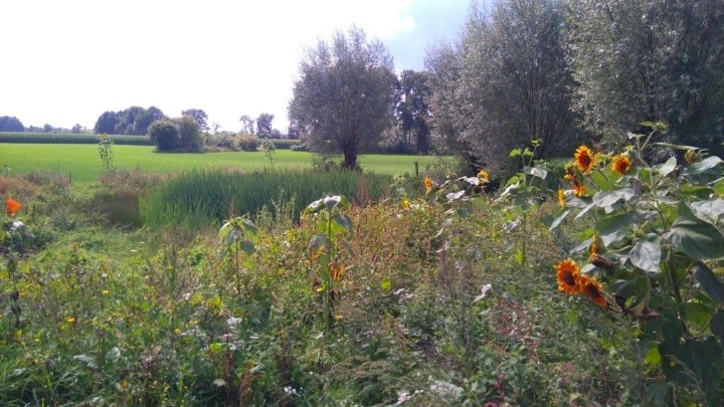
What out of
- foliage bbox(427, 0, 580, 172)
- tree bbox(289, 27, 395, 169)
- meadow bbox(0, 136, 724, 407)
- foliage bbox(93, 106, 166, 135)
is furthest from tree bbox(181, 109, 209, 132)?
meadow bbox(0, 136, 724, 407)

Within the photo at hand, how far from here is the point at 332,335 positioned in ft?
10.9

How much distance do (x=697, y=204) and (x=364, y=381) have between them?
4.99 feet

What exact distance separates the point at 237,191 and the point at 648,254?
949cm

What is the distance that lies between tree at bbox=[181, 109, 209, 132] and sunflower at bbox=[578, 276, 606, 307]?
50.4 metres

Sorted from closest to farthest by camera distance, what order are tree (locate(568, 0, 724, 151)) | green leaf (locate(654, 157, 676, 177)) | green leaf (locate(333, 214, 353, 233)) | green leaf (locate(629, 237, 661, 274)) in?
green leaf (locate(629, 237, 661, 274)), green leaf (locate(654, 157, 676, 177)), green leaf (locate(333, 214, 353, 233)), tree (locate(568, 0, 724, 151))

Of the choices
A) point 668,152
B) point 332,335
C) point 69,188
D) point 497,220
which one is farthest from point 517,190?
point 69,188

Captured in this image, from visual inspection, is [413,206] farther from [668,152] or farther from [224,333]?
[668,152]

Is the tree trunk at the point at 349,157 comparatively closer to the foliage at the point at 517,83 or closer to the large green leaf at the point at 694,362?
the foliage at the point at 517,83

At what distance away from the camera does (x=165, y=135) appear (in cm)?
4784

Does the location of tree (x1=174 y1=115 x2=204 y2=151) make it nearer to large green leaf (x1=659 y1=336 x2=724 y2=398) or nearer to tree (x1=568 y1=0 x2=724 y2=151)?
tree (x1=568 y1=0 x2=724 y2=151)

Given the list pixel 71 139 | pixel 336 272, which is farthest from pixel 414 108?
pixel 336 272

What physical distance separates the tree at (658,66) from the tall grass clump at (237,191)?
4141 millimetres

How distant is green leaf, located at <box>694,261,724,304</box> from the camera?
195 cm

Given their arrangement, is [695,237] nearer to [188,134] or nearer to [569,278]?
[569,278]
